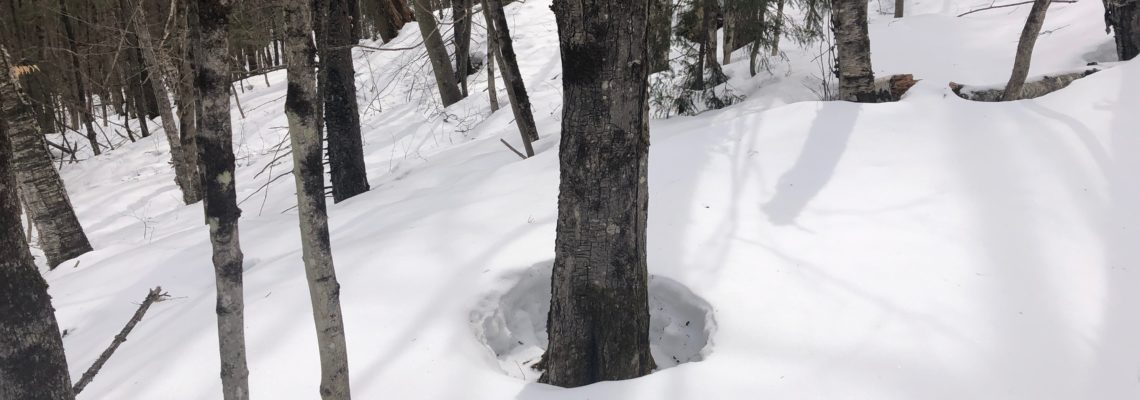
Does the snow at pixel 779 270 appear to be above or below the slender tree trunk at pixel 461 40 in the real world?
below

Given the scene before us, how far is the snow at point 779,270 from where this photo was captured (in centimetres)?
261

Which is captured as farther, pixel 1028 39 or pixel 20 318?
pixel 1028 39

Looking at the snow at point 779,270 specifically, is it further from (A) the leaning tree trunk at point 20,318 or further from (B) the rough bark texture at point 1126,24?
(A) the leaning tree trunk at point 20,318

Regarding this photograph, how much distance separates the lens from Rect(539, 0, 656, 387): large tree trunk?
7.59ft

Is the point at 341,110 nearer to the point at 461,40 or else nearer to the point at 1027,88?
the point at 461,40

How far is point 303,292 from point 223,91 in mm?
1905

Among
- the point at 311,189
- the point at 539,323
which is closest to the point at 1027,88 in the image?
the point at 539,323

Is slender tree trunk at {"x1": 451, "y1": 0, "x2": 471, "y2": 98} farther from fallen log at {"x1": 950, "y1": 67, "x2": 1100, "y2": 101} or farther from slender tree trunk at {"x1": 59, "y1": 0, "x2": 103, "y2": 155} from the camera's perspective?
slender tree trunk at {"x1": 59, "y1": 0, "x2": 103, "y2": 155}

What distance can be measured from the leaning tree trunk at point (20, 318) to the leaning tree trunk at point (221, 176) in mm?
604

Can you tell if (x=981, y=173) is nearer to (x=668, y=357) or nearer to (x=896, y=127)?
(x=896, y=127)

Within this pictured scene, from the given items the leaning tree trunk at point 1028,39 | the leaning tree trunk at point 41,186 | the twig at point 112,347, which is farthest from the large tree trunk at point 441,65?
the twig at point 112,347

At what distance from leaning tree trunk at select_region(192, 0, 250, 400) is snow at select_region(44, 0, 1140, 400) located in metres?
0.73

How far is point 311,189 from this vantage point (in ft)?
6.33

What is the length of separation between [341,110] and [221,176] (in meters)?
4.52
